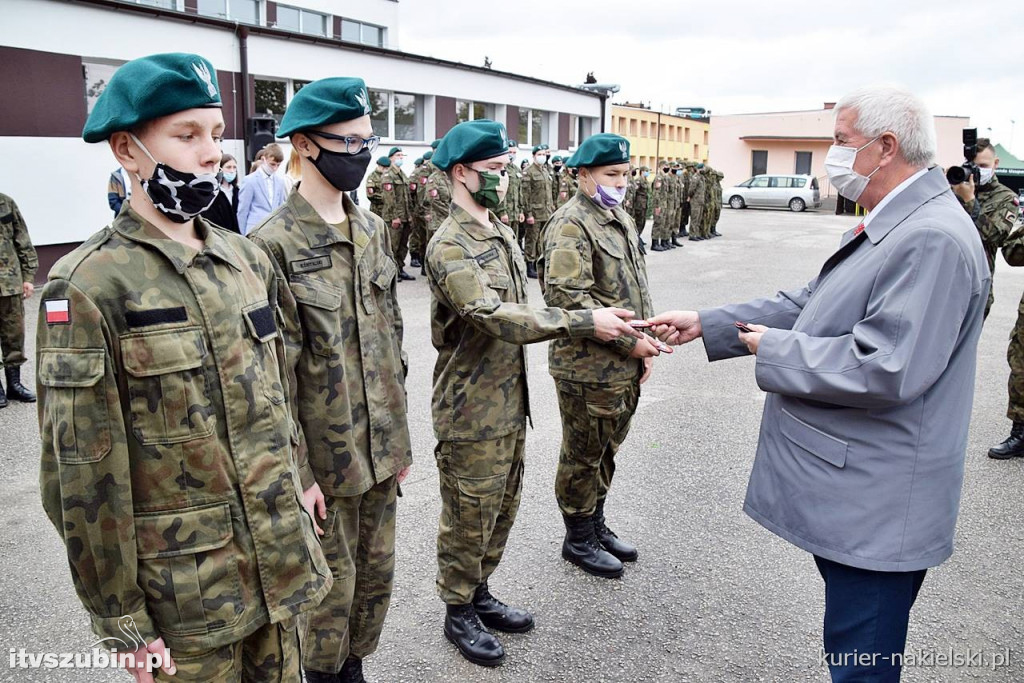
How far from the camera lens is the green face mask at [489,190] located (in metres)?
3.15

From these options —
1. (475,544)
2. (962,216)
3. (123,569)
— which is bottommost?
(475,544)

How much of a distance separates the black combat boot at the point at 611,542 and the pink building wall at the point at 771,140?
140 feet

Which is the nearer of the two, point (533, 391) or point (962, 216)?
point (962, 216)

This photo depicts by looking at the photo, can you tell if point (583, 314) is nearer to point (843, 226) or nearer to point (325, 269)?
point (325, 269)

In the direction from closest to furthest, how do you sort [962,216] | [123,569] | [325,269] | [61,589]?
[123,569], [962,216], [325,269], [61,589]

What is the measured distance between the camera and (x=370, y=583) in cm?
287

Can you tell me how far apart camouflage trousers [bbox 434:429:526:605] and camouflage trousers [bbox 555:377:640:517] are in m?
0.57

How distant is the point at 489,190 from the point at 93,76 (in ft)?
41.3

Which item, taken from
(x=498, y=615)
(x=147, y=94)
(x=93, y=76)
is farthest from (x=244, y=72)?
(x=147, y=94)

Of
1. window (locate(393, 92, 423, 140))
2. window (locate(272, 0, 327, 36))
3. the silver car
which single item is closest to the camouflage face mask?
window (locate(393, 92, 423, 140))

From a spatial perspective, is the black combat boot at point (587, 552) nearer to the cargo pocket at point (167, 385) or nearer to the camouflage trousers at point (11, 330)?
the cargo pocket at point (167, 385)

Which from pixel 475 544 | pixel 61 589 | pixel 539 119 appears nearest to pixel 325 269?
pixel 475 544

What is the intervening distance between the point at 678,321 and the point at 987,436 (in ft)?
13.6

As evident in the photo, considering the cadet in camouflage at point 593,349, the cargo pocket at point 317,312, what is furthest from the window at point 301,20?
the cargo pocket at point 317,312
